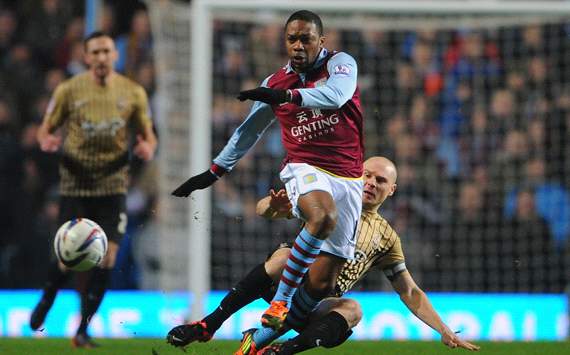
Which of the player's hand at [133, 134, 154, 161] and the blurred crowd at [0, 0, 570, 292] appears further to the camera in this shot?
the blurred crowd at [0, 0, 570, 292]

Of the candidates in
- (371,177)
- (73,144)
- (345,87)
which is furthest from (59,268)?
(345,87)

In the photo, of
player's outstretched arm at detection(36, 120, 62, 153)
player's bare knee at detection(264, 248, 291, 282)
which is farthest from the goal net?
player's bare knee at detection(264, 248, 291, 282)

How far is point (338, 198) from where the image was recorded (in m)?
6.25

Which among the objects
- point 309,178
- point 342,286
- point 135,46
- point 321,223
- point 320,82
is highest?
point 135,46

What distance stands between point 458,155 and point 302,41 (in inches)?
229

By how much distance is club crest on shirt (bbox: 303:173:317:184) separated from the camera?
242 inches

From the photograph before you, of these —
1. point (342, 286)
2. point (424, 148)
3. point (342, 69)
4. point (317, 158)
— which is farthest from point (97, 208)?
point (424, 148)

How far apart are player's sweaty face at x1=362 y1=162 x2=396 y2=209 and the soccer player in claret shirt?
33 cm

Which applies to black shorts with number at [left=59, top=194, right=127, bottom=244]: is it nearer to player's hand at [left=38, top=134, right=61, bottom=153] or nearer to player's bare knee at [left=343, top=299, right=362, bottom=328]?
player's hand at [left=38, top=134, right=61, bottom=153]

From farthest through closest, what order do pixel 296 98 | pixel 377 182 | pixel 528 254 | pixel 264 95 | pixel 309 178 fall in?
1. pixel 528 254
2. pixel 377 182
3. pixel 309 178
4. pixel 296 98
5. pixel 264 95

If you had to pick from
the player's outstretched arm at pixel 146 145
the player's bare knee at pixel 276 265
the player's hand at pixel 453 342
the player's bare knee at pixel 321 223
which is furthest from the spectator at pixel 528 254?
the player's bare knee at pixel 321 223

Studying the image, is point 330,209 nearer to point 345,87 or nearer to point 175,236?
point 345,87

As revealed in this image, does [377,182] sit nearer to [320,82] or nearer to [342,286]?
[342,286]

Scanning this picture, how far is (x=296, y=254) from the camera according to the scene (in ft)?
19.7
